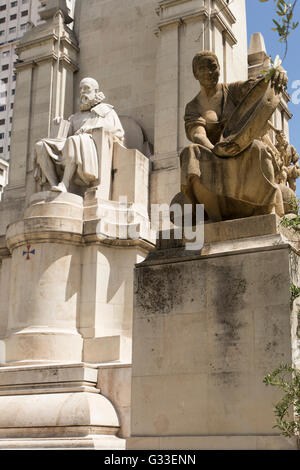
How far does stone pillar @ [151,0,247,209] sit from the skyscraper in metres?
69.2

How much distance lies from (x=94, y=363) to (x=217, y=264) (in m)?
7.44

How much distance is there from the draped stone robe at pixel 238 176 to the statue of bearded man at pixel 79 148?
8.70m

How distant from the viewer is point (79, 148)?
18859 mm

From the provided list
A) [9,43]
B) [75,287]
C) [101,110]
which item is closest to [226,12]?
[101,110]

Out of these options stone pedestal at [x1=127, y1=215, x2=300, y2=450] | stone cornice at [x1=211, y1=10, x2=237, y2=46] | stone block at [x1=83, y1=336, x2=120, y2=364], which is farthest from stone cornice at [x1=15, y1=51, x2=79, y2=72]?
stone pedestal at [x1=127, y1=215, x2=300, y2=450]

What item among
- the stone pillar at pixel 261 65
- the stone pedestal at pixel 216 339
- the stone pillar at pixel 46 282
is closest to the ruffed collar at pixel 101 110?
the stone pillar at pixel 46 282

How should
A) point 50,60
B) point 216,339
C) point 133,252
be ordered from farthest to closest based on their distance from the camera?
point 50,60 < point 133,252 < point 216,339

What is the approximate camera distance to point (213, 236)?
985 cm

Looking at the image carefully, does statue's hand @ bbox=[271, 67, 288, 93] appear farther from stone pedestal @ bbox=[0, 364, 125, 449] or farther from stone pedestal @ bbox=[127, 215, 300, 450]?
stone pedestal @ bbox=[0, 364, 125, 449]

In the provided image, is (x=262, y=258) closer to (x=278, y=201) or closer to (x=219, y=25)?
(x=278, y=201)

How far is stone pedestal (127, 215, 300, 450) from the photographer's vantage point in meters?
8.58

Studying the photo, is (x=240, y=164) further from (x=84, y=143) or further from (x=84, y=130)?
(x=84, y=130)

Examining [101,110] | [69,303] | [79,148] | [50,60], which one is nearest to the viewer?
[69,303]

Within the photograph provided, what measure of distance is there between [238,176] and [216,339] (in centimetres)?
248
